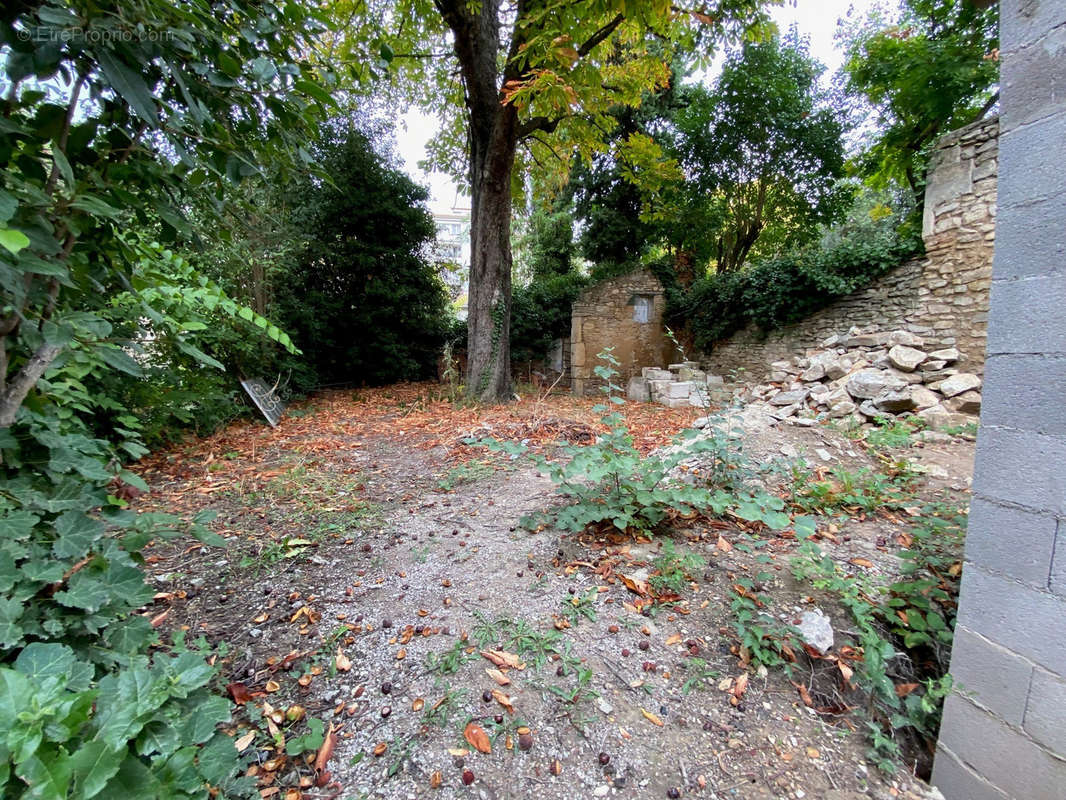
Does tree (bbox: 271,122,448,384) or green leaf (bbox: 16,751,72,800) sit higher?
tree (bbox: 271,122,448,384)

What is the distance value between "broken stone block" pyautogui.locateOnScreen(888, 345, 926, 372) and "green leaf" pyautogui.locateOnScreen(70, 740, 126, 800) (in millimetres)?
6896

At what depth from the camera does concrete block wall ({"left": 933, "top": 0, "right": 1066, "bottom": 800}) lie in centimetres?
118

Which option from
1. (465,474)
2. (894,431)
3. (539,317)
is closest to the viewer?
(465,474)

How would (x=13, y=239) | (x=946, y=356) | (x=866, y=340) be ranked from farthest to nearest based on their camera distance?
(x=866, y=340) < (x=946, y=356) < (x=13, y=239)

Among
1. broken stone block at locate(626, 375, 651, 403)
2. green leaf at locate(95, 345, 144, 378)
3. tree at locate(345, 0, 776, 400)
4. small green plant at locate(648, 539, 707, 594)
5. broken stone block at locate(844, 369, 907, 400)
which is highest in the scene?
tree at locate(345, 0, 776, 400)

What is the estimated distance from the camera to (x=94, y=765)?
67 centimetres

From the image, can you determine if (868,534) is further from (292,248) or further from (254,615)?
(292,248)

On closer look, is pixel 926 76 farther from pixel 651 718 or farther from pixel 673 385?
pixel 651 718

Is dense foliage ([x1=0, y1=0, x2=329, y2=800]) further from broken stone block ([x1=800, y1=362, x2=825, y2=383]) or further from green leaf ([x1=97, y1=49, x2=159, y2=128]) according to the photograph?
broken stone block ([x1=800, y1=362, x2=825, y2=383])

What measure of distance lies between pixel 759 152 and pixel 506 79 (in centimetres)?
739

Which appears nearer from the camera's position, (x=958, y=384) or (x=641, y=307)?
(x=958, y=384)

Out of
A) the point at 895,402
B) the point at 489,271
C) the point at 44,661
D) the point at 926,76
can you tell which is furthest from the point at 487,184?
the point at 926,76

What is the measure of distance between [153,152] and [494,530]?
223 centimetres

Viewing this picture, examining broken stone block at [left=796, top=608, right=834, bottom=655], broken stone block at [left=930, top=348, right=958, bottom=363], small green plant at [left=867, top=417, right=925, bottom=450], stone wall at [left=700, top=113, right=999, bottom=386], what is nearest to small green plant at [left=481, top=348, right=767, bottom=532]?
broken stone block at [left=796, top=608, right=834, bottom=655]
